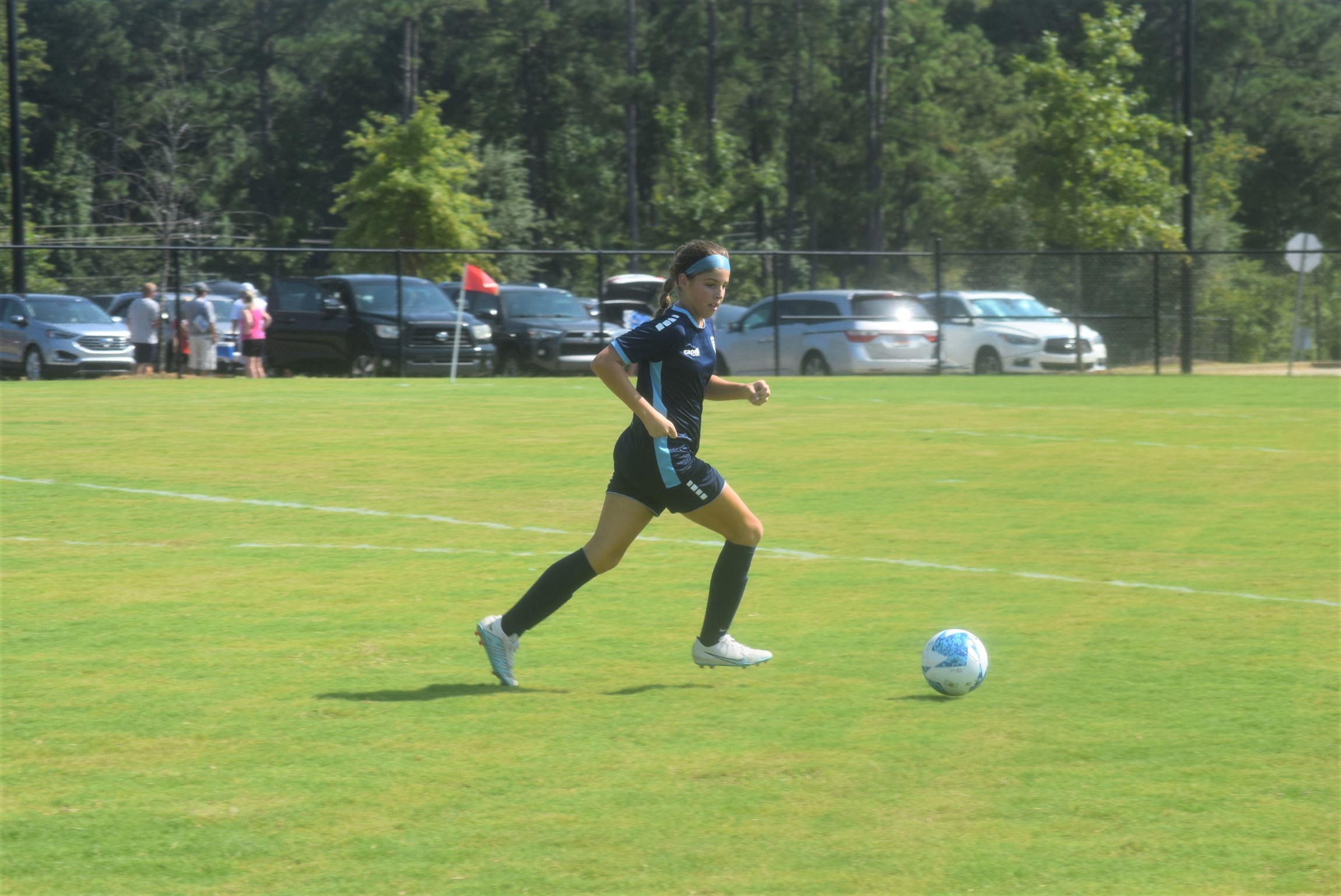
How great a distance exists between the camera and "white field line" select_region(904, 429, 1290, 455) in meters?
17.1

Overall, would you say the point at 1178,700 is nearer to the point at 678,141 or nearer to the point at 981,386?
the point at 981,386

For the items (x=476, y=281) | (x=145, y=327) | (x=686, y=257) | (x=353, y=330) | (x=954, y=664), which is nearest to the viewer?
(x=954, y=664)

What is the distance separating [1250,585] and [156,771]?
6087 millimetres

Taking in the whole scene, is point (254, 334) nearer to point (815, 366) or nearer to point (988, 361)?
point (815, 366)

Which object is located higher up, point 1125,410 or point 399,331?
point 399,331

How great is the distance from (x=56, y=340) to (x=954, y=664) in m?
27.4

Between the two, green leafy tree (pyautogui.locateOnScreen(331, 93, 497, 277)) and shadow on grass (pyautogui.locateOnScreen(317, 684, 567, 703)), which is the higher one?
green leafy tree (pyautogui.locateOnScreen(331, 93, 497, 277))

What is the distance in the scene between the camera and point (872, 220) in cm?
7988

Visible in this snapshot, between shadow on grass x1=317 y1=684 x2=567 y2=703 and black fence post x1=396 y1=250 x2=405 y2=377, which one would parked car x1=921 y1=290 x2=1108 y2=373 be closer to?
black fence post x1=396 y1=250 x2=405 y2=377

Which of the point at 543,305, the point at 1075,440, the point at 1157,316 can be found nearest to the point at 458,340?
the point at 543,305

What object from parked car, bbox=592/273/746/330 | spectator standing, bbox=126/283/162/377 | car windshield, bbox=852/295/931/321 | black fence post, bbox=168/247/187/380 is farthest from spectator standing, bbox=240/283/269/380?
car windshield, bbox=852/295/931/321

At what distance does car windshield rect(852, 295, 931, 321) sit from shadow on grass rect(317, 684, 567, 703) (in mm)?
25862

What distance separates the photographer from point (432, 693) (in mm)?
6551

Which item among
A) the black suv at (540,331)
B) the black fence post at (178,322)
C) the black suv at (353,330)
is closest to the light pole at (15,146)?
the black fence post at (178,322)
